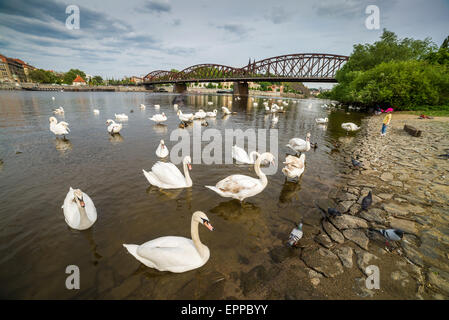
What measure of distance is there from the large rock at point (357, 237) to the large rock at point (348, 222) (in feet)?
0.52

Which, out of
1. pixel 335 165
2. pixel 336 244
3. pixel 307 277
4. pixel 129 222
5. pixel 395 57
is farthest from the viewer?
pixel 395 57

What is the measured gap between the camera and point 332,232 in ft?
15.4

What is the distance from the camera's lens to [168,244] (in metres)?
3.73

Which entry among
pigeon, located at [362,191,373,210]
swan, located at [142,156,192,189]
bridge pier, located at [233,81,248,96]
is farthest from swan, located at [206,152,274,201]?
bridge pier, located at [233,81,248,96]

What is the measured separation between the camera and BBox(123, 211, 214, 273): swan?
11.6 feet

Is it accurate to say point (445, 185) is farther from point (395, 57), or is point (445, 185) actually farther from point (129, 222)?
point (395, 57)

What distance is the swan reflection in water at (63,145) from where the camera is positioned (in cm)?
1040

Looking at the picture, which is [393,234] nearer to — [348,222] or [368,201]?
[348,222]

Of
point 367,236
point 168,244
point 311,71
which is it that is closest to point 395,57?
point 311,71

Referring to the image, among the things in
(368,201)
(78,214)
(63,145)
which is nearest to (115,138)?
(63,145)

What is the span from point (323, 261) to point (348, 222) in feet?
5.71

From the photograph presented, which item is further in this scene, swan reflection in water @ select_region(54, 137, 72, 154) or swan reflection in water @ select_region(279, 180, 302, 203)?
swan reflection in water @ select_region(54, 137, 72, 154)

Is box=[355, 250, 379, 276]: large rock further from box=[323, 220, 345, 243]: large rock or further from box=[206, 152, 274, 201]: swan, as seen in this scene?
box=[206, 152, 274, 201]: swan

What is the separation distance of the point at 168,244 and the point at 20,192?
6.37m
